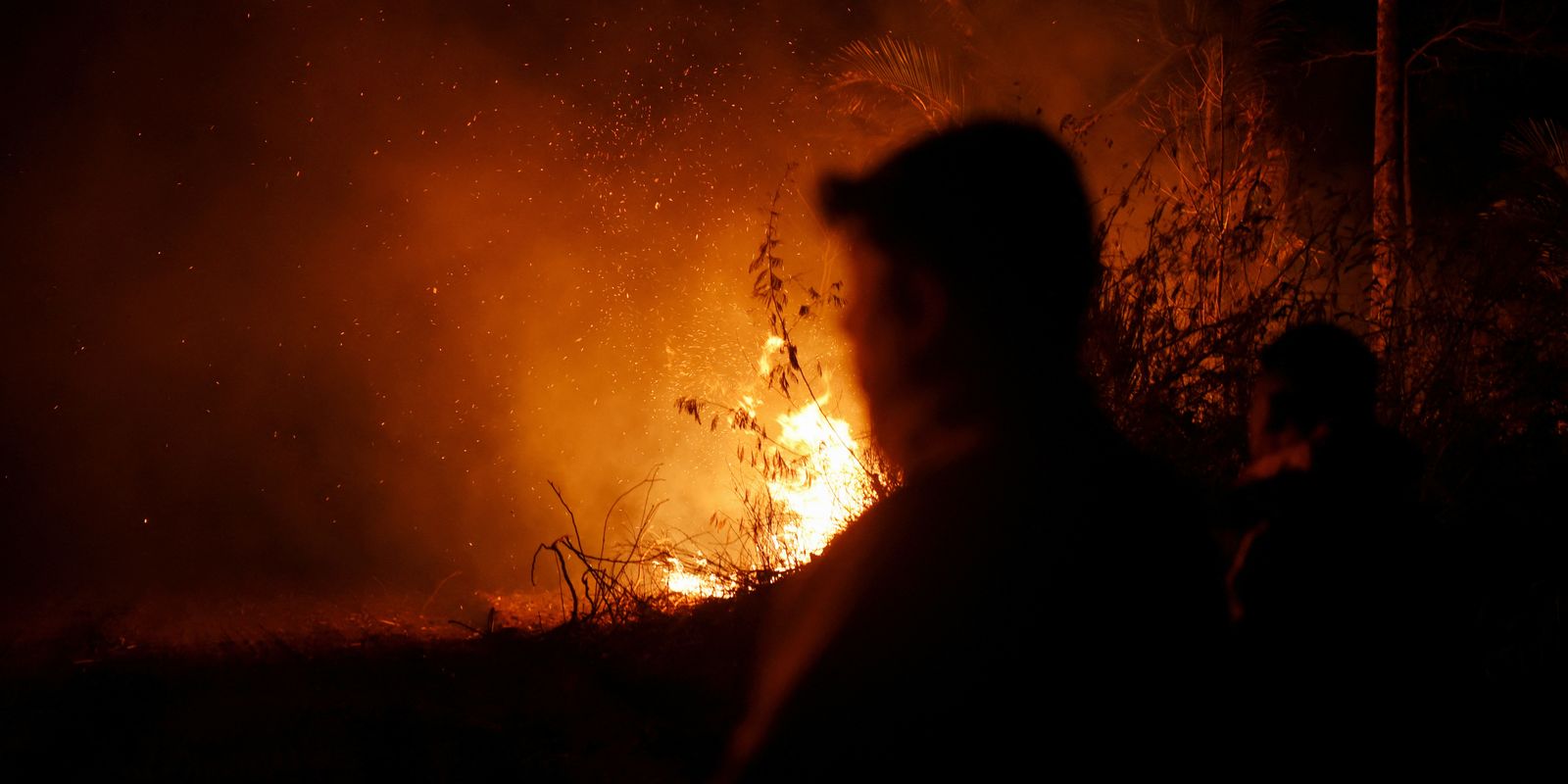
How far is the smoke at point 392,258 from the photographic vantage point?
26.9 feet

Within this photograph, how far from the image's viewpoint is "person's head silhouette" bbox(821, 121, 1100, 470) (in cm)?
111

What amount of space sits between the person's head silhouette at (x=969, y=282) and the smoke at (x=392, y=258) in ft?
16.5

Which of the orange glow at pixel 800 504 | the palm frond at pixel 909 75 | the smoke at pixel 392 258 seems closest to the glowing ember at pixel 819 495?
the orange glow at pixel 800 504

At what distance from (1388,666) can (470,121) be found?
942 cm

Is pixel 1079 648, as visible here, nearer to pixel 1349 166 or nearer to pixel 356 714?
pixel 356 714

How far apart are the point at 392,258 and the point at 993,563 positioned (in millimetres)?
9666

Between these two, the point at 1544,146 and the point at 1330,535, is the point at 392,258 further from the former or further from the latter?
the point at 1544,146

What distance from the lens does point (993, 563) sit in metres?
0.94

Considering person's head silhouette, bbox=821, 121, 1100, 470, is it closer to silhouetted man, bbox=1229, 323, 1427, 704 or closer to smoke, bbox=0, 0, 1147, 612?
silhouetted man, bbox=1229, 323, 1427, 704

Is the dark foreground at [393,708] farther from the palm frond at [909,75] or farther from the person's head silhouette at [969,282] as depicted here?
the palm frond at [909,75]

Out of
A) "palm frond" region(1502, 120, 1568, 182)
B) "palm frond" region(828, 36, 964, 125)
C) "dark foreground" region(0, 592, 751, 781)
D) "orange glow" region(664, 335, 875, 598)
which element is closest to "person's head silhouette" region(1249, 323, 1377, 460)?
"dark foreground" region(0, 592, 751, 781)

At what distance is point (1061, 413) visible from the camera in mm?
1098

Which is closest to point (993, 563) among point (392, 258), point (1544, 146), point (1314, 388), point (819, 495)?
point (1314, 388)

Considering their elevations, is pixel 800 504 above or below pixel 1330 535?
above
